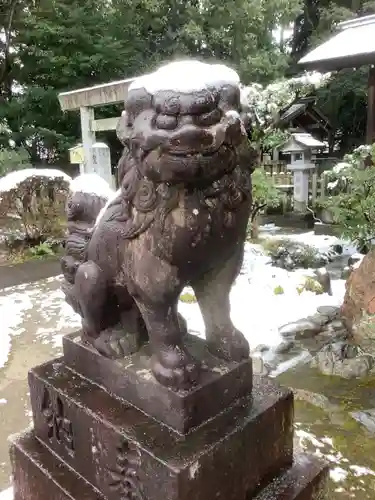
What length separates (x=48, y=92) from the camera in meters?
10.7

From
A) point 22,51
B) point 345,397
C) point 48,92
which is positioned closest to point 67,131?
point 48,92

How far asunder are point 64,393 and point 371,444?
5.61 feet

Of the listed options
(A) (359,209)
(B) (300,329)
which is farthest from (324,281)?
(B) (300,329)

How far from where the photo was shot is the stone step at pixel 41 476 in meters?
1.45

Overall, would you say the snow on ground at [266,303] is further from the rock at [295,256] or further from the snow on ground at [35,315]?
the snow on ground at [35,315]

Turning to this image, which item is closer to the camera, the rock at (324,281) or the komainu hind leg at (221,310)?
the komainu hind leg at (221,310)

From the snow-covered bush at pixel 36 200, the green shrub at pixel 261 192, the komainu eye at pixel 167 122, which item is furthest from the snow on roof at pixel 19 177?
the komainu eye at pixel 167 122

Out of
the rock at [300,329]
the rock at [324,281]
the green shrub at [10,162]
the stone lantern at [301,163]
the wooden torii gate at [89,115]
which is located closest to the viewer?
the rock at [300,329]

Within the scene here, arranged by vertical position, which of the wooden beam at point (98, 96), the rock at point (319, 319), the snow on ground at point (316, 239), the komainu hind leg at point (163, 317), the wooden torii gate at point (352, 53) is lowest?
the snow on ground at point (316, 239)

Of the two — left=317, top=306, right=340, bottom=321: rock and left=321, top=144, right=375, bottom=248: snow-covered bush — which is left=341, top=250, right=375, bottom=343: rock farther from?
left=321, top=144, right=375, bottom=248: snow-covered bush

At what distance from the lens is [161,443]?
1.25 metres

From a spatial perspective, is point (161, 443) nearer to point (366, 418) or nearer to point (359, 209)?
point (366, 418)

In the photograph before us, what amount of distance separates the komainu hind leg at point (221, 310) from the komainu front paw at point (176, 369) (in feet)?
0.50

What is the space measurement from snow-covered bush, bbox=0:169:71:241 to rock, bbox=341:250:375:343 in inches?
170
